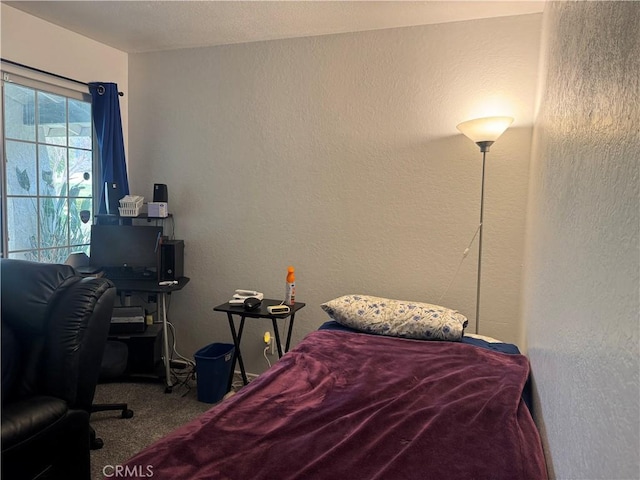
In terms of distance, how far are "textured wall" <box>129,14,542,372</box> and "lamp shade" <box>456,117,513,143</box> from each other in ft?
0.83

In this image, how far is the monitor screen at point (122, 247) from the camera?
310cm

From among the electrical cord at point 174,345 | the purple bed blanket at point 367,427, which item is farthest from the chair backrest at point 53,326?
the electrical cord at point 174,345

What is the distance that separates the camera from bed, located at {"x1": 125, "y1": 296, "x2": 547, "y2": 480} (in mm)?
1132

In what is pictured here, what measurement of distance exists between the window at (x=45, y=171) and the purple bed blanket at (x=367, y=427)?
6.84ft

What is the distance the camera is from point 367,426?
4.39 feet

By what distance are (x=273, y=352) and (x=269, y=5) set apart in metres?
2.28

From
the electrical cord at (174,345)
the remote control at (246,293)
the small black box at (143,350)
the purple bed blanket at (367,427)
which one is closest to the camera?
the purple bed blanket at (367,427)

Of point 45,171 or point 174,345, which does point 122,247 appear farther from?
point 174,345

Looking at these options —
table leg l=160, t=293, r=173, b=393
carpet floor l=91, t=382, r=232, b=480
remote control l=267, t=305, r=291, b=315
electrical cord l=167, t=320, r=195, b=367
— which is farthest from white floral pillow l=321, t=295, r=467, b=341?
electrical cord l=167, t=320, r=195, b=367

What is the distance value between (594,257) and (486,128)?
1654mm

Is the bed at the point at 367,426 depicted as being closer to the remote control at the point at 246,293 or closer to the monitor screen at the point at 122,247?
the remote control at the point at 246,293

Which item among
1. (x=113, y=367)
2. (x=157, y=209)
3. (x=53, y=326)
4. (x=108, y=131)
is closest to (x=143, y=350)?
(x=113, y=367)

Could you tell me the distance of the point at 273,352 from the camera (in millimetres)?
3141

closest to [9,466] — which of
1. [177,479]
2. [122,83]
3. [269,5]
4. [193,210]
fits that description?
[177,479]
